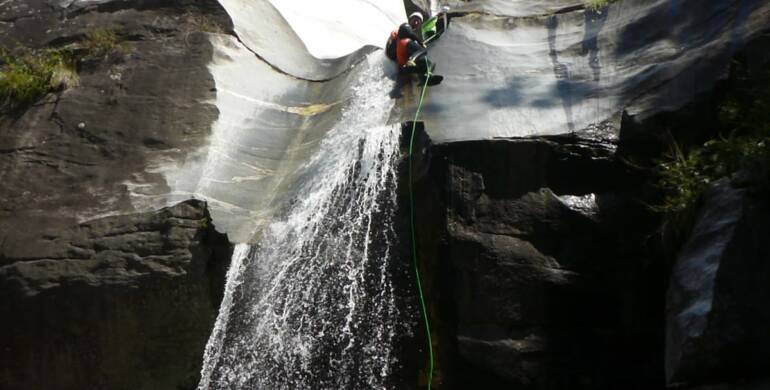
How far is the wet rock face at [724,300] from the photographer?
4.48 metres

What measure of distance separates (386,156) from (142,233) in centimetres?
249

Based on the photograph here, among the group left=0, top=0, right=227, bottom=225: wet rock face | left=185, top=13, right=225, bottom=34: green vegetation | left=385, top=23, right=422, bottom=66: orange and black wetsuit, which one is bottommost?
left=0, top=0, right=227, bottom=225: wet rock face

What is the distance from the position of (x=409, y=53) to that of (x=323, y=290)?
3.30 m

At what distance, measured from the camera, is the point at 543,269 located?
625 cm

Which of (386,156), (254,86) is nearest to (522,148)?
(386,156)

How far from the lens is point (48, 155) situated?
890 centimetres

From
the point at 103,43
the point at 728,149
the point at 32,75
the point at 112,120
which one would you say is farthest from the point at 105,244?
the point at 728,149

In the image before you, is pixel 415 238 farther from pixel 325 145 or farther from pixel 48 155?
pixel 48 155

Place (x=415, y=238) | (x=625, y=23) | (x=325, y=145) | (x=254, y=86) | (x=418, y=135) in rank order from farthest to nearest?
1. (x=254, y=86)
2. (x=325, y=145)
3. (x=625, y=23)
4. (x=418, y=135)
5. (x=415, y=238)

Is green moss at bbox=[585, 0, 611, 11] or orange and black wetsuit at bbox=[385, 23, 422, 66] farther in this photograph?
orange and black wetsuit at bbox=[385, 23, 422, 66]

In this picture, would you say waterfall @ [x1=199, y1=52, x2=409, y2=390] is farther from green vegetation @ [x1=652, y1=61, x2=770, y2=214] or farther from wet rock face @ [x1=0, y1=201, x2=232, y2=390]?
green vegetation @ [x1=652, y1=61, x2=770, y2=214]

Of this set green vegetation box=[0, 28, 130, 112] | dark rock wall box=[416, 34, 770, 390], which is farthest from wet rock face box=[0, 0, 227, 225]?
dark rock wall box=[416, 34, 770, 390]

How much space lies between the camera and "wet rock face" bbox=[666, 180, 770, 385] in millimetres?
4477

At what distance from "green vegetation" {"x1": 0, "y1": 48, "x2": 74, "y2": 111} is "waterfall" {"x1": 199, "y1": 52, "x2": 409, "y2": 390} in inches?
142
